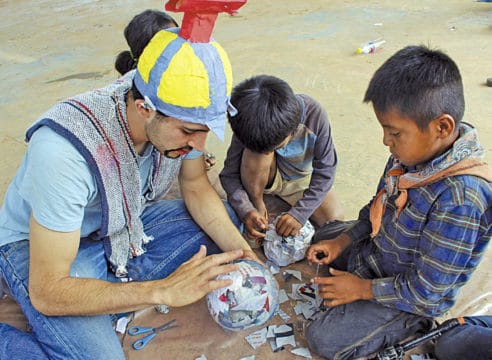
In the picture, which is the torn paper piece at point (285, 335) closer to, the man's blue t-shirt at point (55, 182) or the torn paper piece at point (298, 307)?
the torn paper piece at point (298, 307)

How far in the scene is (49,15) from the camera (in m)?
6.70

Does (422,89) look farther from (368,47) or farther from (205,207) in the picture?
(368,47)

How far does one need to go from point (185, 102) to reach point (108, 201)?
0.51m

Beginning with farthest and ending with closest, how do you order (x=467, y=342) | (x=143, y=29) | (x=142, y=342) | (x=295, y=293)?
(x=143, y=29)
(x=295, y=293)
(x=142, y=342)
(x=467, y=342)

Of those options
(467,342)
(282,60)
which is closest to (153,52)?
(467,342)

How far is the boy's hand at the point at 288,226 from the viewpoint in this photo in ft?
7.18

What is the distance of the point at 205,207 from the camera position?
211 cm

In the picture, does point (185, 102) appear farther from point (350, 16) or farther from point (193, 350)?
point (350, 16)

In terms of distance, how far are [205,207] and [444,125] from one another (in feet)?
3.60

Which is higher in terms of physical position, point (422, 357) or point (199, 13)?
point (199, 13)

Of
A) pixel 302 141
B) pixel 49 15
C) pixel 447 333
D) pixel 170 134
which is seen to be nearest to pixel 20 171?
pixel 170 134

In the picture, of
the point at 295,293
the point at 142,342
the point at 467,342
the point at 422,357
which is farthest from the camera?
the point at 295,293

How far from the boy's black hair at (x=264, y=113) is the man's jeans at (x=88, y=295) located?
561mm

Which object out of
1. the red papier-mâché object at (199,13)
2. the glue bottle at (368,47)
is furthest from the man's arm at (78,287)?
the glue bottle at (368,47)
